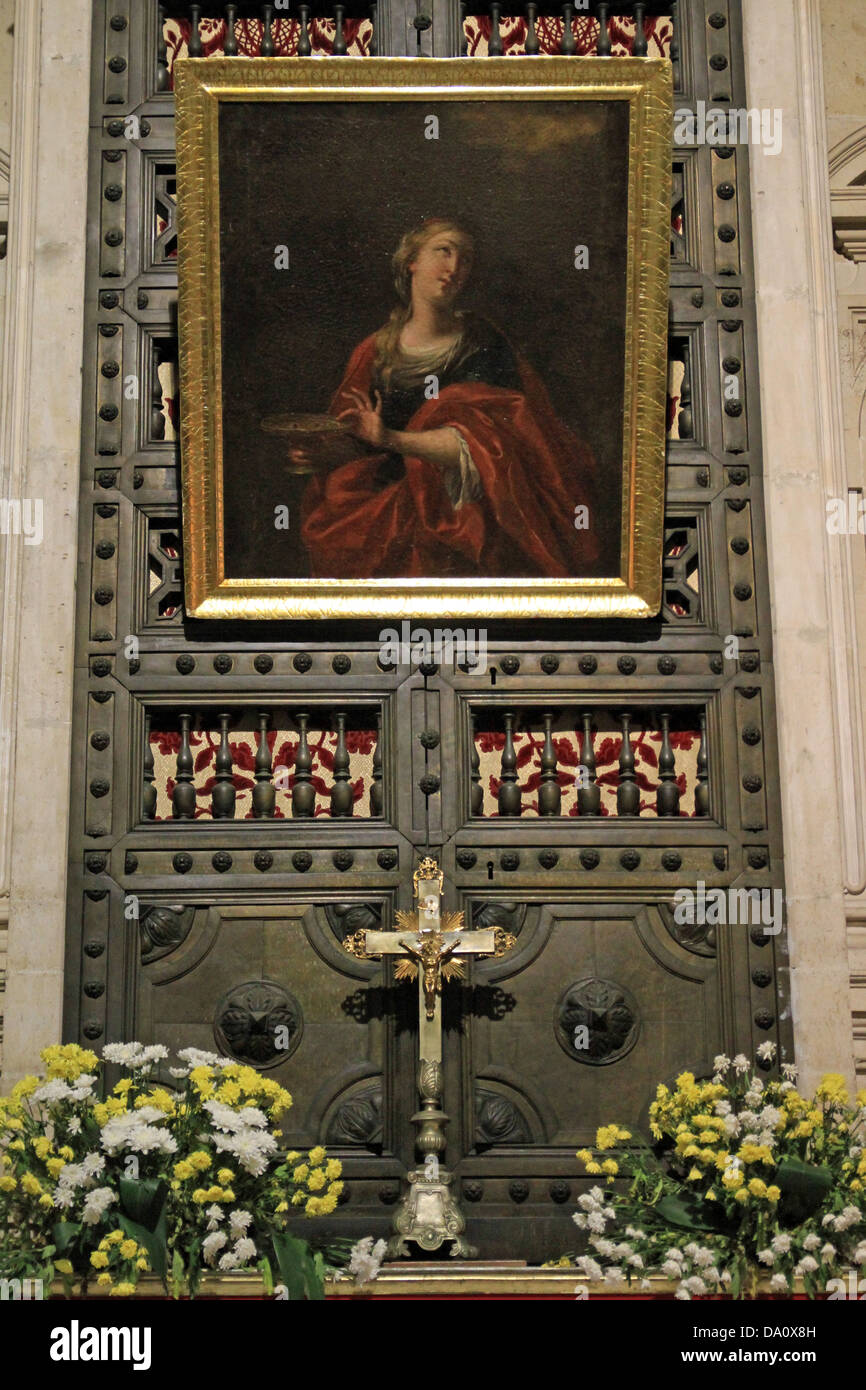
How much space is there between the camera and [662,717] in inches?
255

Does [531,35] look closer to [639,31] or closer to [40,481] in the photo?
[639,31]


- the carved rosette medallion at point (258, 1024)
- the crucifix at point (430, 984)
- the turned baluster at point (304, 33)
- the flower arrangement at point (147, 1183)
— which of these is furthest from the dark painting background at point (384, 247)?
the flower arrangement at point (147, 1183)

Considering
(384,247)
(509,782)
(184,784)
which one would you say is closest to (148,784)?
(184,784)

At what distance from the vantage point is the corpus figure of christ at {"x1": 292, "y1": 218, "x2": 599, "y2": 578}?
21.1ft

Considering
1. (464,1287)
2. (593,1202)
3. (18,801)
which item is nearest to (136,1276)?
(464,1287)

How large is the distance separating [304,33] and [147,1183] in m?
3.90

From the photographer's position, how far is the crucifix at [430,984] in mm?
5734

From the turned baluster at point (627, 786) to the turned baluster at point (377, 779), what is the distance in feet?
2.50

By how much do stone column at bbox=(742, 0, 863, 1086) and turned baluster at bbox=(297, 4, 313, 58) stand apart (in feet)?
4.90

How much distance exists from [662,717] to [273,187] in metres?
2.11

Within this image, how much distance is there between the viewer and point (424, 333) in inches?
255

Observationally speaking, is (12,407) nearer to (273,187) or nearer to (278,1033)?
(273,187)

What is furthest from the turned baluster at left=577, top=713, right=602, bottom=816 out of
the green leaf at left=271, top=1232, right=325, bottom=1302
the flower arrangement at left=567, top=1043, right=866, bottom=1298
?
the green leaf at left=271, top=1232, right=325, bottom=1302

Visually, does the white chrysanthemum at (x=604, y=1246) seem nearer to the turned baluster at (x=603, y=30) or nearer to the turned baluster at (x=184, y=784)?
the turned baluster at (x=184, y=784)
